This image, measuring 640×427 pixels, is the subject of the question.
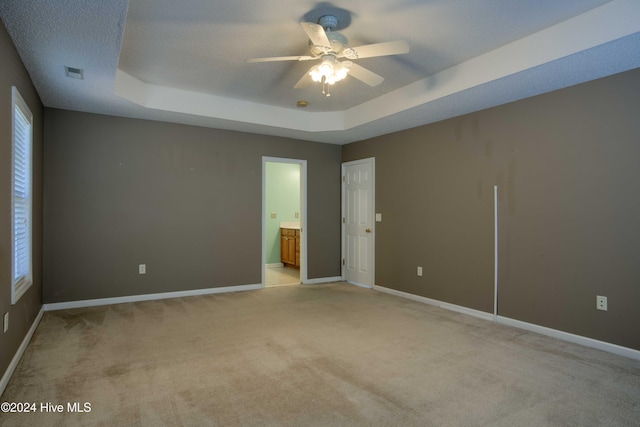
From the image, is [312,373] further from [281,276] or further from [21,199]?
[281,276]

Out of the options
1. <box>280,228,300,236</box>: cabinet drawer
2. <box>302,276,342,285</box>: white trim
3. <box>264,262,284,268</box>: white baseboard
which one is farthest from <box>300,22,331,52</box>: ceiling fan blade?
<box>264,262,284,268</box>: white baseboard

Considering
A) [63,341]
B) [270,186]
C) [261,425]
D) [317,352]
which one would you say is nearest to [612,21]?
[317,352]

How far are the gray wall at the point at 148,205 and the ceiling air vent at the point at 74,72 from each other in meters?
1.27

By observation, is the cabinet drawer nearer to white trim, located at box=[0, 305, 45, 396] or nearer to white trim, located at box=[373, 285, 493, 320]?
white trim, located at box=[373, 285, 493, 320]

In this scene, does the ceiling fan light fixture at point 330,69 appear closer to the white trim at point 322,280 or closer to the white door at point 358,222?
the white door at point 358,222

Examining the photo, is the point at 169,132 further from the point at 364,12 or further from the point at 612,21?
the point at 612,21

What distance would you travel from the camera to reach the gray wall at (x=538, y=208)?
306 centimetres

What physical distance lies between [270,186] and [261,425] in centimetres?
606

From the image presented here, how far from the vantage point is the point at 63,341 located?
10.6ft

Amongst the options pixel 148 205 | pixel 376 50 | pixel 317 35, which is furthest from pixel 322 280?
pixel 317 35

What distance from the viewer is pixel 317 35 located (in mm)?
2512

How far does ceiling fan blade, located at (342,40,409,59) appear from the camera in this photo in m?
2.62

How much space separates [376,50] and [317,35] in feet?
1.55

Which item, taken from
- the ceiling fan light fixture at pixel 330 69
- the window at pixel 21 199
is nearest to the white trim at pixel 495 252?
the ceiling fan light fixture at pixel 330 69
